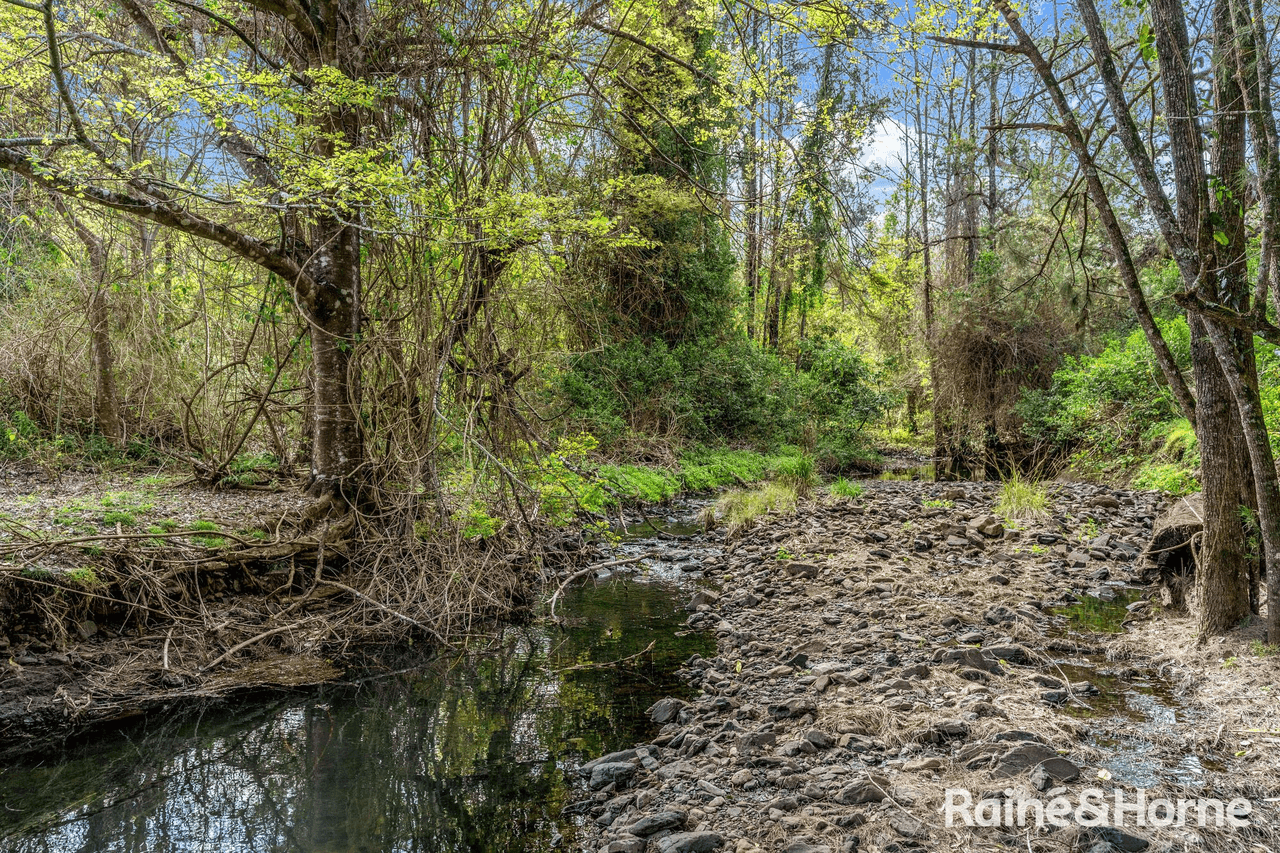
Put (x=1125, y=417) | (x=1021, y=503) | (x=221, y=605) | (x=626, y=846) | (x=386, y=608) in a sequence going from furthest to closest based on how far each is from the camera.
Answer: (x=1125, y=417)
(x=1021, y=503)
(x=386, y=608)
(x=221, y=605)
(x=626, y=846)

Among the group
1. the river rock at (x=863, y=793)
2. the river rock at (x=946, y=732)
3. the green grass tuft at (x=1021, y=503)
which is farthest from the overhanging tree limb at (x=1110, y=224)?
the green grass tuft at (x=1021, y=503)

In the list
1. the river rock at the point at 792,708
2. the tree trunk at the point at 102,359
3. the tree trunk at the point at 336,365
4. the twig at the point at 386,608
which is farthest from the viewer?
the tree trunk at the point at 102,359

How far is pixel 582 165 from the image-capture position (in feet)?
44.5

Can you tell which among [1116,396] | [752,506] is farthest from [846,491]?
[1116,396]

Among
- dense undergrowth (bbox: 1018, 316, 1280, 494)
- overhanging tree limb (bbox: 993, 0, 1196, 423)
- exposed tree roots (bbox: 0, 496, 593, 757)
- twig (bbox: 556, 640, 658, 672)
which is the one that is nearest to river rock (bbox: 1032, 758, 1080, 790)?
overhanging tree limb (bbox: 993, 0, 1196, 423)

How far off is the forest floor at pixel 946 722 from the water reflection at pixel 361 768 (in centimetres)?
37

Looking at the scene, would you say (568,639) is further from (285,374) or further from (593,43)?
(593,43)

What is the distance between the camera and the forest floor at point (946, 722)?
2.54 metres

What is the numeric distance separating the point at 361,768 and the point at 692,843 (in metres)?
2.06

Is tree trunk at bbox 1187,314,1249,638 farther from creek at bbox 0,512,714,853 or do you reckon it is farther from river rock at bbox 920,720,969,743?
creek at bbox 0,512,714,853

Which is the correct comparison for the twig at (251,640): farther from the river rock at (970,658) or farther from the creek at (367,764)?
the river rock at (970,658)

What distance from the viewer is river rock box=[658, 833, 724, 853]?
2.59m

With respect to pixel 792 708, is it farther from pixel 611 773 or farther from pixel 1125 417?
pixel 1125 417

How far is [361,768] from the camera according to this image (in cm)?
373
